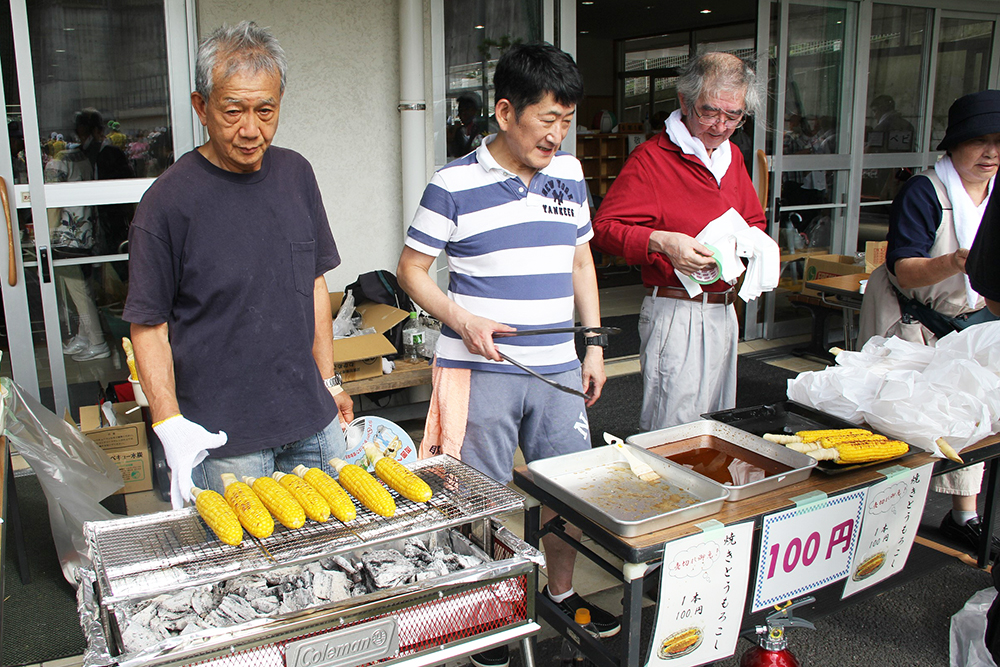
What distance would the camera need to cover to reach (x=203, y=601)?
1733mm

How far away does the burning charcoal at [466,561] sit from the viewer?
1869 mm

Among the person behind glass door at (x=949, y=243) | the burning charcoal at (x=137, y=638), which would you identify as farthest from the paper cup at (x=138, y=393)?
the person behind glass door at (x=949, y=243)

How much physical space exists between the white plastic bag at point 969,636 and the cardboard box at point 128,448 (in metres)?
3.48

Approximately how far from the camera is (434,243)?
8.04ft

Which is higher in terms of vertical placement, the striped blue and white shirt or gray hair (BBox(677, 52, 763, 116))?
gray hair (BBox(677, 52, 763, 116))

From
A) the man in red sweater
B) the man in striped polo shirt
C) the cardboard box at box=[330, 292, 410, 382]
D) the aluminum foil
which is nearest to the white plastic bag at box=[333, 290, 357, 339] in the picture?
the cardboard box at box=[330, 292, 410, 382]

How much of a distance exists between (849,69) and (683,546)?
6488 mm

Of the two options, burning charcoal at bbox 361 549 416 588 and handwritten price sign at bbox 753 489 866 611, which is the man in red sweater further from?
burning charcoal at bbox 361 549 416 588

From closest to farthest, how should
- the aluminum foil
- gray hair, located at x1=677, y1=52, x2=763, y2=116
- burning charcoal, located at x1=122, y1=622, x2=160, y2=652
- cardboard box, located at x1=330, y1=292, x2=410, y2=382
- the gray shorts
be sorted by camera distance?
the aluminum foil
burning charcoal, located at x1=122, y1=622, x2=160, y2=652
the gray shorts
gray hair, located at x1=677, y1=52, x2=763, y2=116
cardboard box, located at x1=330, y1=292, x2=410, y2=382

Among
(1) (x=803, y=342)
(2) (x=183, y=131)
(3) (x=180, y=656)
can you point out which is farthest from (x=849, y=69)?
(3) (x=180, y=656)

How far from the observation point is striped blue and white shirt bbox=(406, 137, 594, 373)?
2.43 metres

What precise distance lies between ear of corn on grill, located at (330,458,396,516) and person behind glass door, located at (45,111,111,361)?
3.26 m

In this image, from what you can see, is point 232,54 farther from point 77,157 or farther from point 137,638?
point 77,157

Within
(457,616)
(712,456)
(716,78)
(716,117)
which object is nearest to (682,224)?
(716,117)
